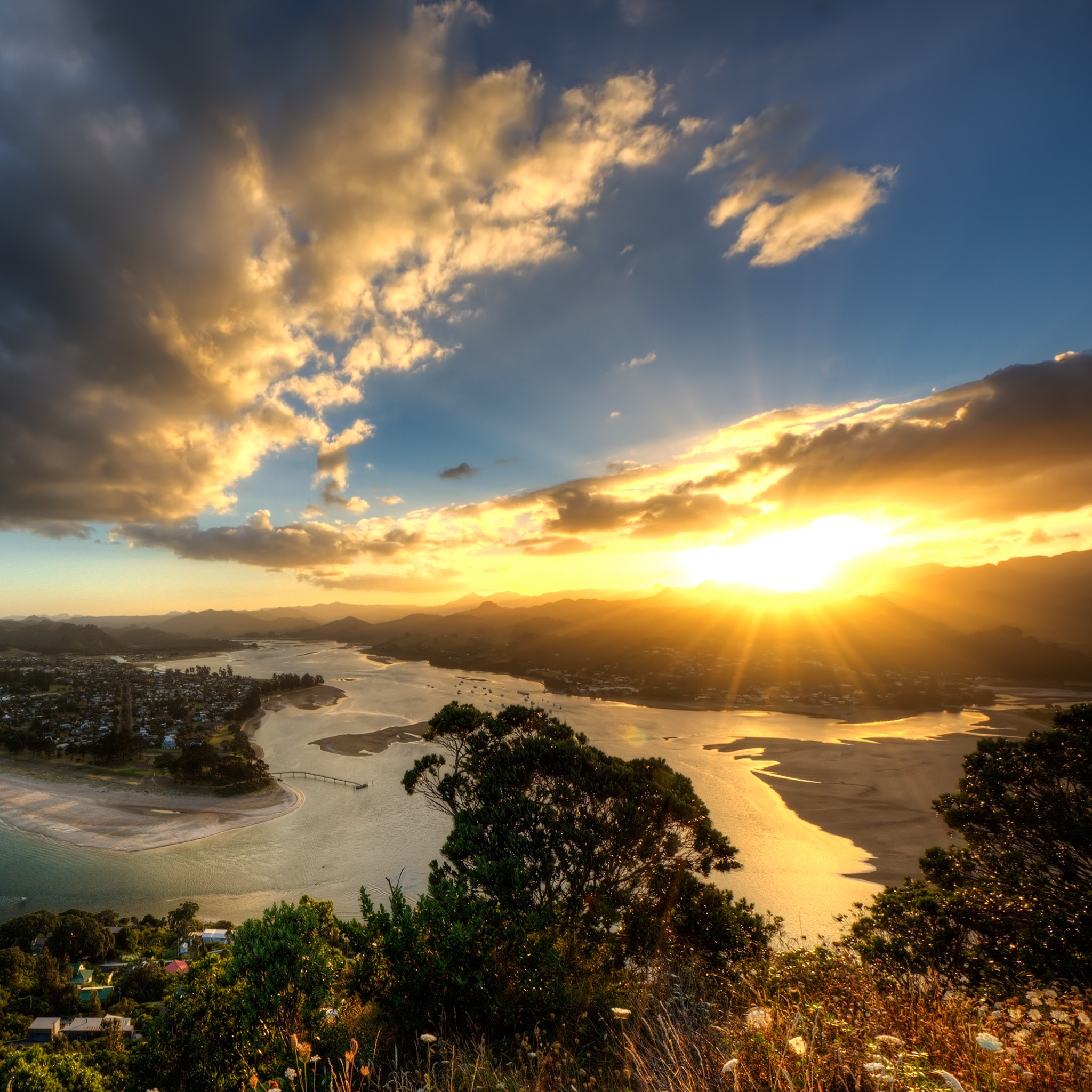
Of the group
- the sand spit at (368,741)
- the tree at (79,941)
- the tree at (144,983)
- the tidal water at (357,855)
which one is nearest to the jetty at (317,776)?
the tidal water at (357,855)

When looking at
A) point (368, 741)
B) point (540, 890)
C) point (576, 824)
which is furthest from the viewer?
point (368, 741)

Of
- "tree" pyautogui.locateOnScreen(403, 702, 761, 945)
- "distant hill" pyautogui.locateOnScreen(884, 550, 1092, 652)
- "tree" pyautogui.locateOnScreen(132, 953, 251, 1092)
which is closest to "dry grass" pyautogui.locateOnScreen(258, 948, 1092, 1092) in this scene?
"tree" pyautogui.locateOnScreen(132, 953, 251, 1092)

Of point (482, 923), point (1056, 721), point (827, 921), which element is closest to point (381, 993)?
point (482, 923)

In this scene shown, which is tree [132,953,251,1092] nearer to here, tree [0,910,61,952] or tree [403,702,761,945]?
tree [403,702,761,945]

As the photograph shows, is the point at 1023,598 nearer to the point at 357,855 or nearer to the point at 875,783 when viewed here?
the point at 875,783

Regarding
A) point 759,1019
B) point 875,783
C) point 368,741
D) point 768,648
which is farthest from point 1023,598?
point 759,1019

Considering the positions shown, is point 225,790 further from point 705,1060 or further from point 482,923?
point 705,1060

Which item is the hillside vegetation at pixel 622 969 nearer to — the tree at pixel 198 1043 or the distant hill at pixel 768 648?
the tree at pixel 198 1043
